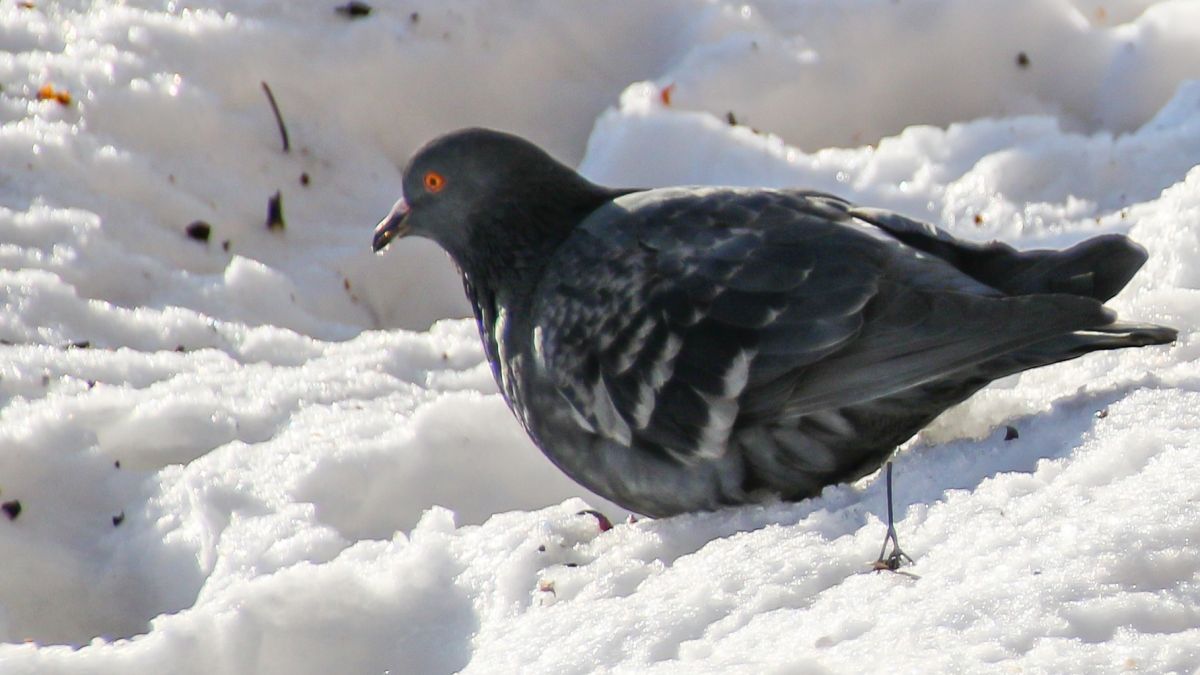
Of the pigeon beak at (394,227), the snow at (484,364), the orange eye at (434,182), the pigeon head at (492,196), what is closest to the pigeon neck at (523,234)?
the pigeon head at (492,196)

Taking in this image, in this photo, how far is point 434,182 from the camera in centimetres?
399

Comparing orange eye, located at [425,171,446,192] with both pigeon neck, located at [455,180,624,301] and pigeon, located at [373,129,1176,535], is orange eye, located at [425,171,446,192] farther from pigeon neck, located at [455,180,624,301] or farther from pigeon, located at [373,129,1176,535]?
pigeon, located at [373,129,1176,535]

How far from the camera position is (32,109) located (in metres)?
5.12

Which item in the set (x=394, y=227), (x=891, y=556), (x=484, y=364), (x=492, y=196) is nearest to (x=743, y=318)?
(x=891, y=556)

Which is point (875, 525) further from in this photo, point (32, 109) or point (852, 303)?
point (32, 109)

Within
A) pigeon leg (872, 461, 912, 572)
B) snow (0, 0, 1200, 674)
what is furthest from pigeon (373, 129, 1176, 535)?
pigeon leg (872, 461, 912, 572)

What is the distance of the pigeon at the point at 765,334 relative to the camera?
3115mm

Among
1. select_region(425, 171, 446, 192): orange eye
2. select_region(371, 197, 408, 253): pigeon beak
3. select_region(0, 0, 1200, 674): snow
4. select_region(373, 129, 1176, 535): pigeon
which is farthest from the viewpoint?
select_region(371, 197, 408, 253): pigeon beak

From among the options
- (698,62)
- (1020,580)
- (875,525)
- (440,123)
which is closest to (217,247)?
(440,123)

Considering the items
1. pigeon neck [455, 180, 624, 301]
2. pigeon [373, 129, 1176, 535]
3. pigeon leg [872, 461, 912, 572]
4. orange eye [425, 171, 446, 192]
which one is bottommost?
pigeon leg [872, 461, 912, 572]

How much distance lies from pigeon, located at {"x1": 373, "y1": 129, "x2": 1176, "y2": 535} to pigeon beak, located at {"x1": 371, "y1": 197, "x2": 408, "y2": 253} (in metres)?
0.51

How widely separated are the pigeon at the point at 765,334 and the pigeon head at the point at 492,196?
5.9 inches

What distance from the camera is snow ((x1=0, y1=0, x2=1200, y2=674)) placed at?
8.77 feet

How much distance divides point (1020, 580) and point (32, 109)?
372 centimetres
